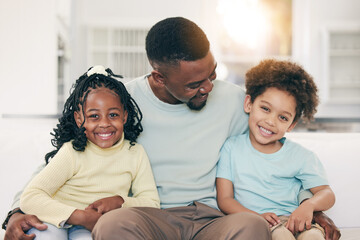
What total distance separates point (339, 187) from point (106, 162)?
102 centimetres

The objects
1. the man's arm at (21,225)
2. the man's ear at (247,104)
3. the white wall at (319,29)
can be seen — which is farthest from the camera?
the white wall at (319,29)

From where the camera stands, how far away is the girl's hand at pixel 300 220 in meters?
1.25

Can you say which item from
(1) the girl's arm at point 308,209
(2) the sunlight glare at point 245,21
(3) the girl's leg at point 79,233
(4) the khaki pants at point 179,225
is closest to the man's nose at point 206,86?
(4) the khaki pants at point 179,225

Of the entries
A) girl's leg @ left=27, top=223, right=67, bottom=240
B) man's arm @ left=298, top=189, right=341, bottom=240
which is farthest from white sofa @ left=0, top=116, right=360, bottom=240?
girl's leg @ left=27, top=223, right=67, bottom=240

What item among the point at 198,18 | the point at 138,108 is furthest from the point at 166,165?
the point at 198,18

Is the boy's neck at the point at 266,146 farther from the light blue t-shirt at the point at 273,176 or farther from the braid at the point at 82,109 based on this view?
the braid at the point at 82,109

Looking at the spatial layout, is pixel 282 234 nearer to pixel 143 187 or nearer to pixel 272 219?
pixel 272 219

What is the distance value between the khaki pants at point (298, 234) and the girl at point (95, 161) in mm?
415

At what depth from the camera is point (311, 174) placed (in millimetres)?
1395

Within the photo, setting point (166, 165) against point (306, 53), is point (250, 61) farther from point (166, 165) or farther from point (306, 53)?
point (166, 165)

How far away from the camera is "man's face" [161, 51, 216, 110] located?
1.36 m

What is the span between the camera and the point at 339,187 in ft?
5.42

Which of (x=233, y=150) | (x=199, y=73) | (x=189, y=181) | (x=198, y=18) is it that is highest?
(x=198, y=18)

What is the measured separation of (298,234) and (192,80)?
0.64m
